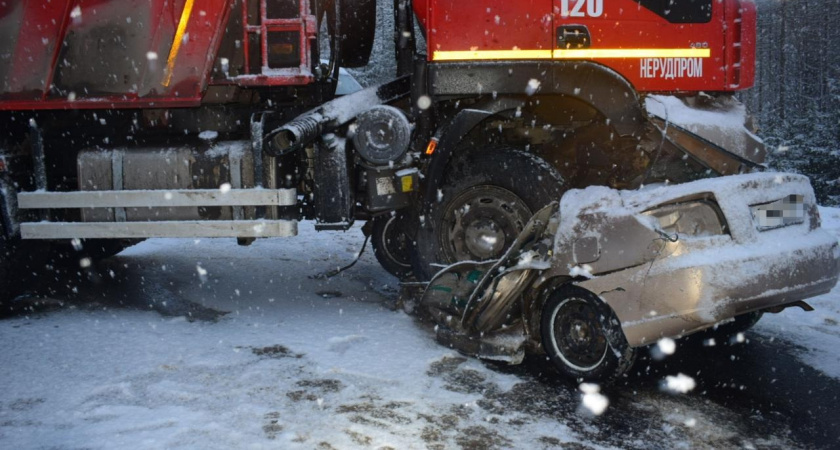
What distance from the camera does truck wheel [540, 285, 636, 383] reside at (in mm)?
3811

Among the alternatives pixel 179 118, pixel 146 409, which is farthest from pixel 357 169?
pixel 146 409

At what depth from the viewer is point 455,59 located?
512cm

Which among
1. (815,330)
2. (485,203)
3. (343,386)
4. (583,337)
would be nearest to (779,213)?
(583,337)

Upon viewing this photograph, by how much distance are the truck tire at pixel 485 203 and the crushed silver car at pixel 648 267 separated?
720 mm

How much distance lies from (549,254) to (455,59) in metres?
1.77

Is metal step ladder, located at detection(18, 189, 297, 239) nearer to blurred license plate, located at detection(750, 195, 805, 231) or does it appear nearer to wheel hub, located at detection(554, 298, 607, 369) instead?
wheel hub, located at detection(554, 298, 607, 369)

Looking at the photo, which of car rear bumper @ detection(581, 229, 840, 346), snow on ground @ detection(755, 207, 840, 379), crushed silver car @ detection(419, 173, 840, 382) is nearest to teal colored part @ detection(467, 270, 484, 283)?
crushed silver car @ detection(419, 173, 840, 382)

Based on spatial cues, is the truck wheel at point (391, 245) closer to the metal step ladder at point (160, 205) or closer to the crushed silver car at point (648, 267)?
the metal step ladder at point (160, 205)

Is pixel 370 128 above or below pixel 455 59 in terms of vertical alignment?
below

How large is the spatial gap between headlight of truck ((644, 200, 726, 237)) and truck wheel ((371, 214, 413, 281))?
305cm

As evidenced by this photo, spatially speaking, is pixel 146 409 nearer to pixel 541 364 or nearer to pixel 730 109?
pixel 541 364

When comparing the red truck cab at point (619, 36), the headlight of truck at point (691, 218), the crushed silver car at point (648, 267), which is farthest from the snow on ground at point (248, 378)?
the red truck cab at point (619, 36)

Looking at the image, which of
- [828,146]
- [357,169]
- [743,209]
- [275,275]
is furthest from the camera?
[828,146]

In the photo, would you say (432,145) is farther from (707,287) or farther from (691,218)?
(707,287)
